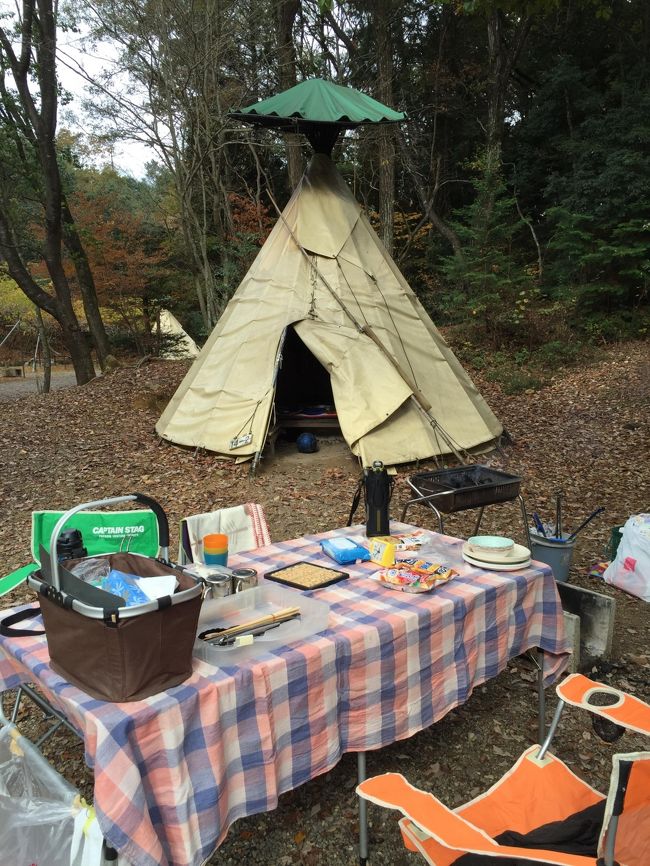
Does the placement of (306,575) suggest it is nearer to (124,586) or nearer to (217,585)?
(217,585)

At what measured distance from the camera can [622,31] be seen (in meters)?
16.1

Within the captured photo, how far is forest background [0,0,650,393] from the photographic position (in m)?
11.7

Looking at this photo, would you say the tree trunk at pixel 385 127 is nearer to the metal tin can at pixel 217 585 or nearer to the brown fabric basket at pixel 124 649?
the metal tin can at pixel 217 585

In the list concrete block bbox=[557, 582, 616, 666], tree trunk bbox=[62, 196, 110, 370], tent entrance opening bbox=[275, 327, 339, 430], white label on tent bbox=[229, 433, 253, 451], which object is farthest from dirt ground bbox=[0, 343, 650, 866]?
tree trunk bbox=[62, 196, 110, 370]

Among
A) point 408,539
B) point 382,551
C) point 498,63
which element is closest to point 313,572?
point 382,551

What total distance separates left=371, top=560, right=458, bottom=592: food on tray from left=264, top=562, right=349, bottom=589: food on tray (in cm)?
19

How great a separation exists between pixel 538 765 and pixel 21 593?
160 inches

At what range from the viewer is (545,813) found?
1966 millimetres

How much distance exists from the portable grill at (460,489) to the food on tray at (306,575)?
0.83 m

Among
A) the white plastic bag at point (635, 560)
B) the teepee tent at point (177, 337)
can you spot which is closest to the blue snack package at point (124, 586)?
the white plastic bag at point (635, 560)

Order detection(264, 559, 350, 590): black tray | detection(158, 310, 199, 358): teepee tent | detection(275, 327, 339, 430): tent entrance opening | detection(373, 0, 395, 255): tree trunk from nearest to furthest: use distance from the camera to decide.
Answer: detection(264, 559, 350, 590): black tray → detection(275, 327, 339, 430): tent entrance opening → detection(373, 0, 395, 255): tree trunk → detection(158, 310, 199, 358): teepee tent

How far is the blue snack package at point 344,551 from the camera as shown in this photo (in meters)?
2.93

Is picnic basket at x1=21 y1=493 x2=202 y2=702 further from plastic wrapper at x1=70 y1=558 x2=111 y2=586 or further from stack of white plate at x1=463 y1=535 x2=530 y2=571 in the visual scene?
stack of white plate at x1=463 y1=535 x2=530 y2=571

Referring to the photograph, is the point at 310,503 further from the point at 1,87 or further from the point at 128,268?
the point at 128,268
